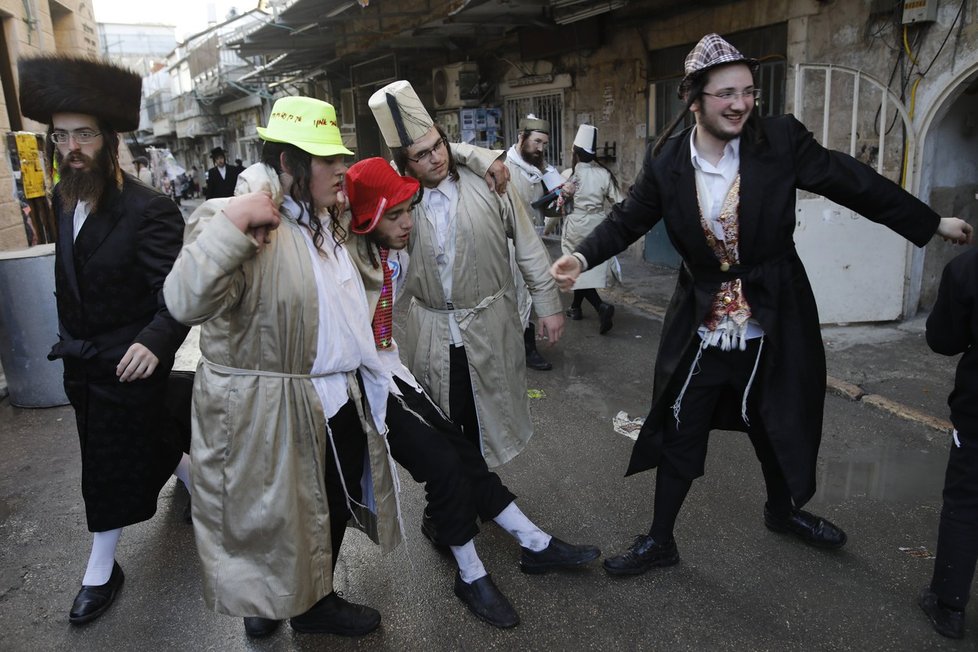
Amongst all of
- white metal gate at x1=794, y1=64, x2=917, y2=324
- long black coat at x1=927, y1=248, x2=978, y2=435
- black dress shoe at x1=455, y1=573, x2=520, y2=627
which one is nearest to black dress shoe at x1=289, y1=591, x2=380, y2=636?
black dress shoe at x1=455, y1=573, x2=520, y2=627

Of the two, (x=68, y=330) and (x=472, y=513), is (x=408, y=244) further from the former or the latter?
(x=68, y=330)

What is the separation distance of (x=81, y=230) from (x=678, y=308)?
2.39 meters

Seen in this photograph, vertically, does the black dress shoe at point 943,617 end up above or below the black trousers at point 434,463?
below

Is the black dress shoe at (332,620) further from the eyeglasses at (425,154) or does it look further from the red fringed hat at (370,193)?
the eyeglasses at (425,154)

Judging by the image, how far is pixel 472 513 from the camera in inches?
103

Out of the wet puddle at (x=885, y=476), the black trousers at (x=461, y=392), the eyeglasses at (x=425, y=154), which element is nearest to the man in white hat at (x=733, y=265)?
the black trousers at (x=461, y=392)

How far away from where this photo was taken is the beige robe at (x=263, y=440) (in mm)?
2164

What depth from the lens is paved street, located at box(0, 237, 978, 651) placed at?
8.61 feet

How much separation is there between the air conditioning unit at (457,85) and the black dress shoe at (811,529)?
1118 cm

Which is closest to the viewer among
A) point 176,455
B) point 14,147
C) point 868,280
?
point 176,455

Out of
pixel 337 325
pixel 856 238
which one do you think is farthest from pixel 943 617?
pixel 856 238

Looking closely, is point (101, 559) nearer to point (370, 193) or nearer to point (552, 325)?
point (370, 193)

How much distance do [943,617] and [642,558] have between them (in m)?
1.07

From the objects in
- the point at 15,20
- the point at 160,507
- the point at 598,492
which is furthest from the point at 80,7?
the point at 598,492
